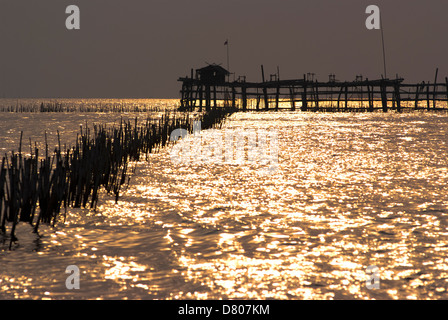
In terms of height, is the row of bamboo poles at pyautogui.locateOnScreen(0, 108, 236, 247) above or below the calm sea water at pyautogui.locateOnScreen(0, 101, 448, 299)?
above

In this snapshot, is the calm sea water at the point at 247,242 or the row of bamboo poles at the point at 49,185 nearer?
the calm sea water at the point at 247,242

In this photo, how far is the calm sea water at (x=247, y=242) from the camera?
448 cm

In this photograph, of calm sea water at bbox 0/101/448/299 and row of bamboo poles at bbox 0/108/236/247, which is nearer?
calm sea water at bbox 0/101/448/299

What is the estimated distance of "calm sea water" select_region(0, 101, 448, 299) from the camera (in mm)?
4480

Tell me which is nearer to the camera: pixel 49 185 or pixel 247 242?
pixel 247 242

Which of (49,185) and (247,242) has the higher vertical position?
(49,185)

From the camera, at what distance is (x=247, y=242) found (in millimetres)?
5816

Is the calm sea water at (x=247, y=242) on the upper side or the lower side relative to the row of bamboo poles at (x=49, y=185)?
lower

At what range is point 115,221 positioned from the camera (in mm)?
6855
